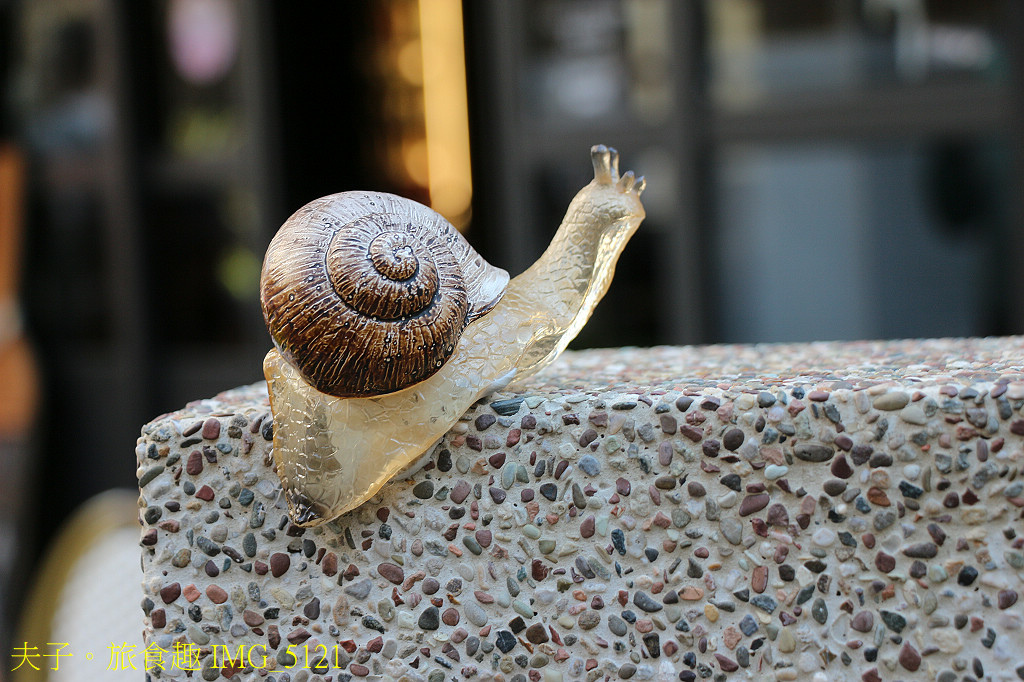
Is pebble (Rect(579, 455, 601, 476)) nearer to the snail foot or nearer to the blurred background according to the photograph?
the snail foot

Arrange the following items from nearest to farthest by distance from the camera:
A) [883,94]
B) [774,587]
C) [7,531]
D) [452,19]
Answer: [774,587] < [883,94] < [7,531] < [452,19]

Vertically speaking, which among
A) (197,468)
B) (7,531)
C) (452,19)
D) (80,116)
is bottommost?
(7,531)

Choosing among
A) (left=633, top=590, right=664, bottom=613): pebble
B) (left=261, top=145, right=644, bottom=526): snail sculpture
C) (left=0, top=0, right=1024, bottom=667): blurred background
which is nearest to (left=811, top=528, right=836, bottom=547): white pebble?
(left=633, top=590, right=664, bottom=613): pebble

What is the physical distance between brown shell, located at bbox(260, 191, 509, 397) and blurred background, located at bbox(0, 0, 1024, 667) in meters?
0.74

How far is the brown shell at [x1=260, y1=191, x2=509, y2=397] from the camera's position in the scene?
2.06ft

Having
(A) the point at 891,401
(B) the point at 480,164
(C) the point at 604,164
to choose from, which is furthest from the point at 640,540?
(B) the point at 480,164

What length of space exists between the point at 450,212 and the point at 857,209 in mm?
1708

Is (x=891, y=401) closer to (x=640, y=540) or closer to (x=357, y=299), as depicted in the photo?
(x=640, y=540)

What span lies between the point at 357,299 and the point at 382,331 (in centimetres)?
3

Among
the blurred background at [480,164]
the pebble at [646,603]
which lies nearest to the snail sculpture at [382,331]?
the pebble at [646,603]

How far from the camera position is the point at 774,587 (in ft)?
2.11

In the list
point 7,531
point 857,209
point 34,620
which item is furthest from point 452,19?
point 34,620

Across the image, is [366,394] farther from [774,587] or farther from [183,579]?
[774,587]

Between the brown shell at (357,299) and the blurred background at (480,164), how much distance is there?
0.74 metres
